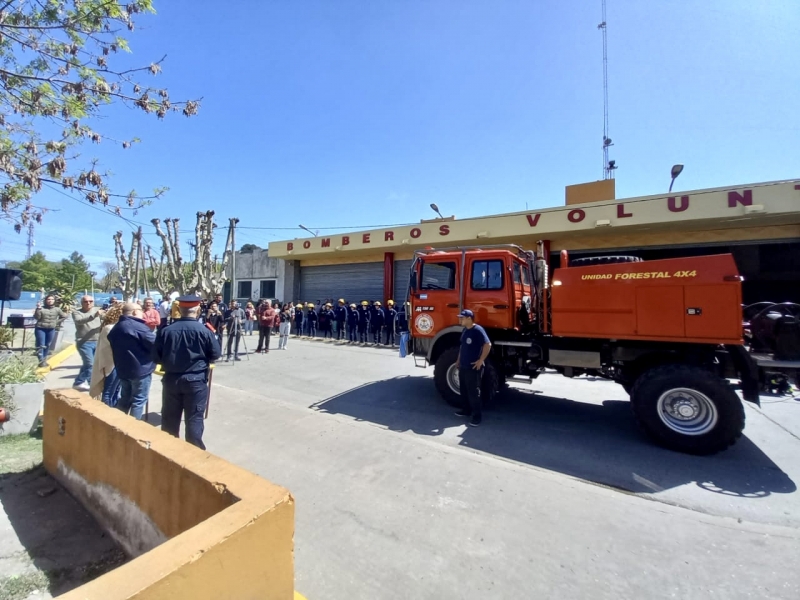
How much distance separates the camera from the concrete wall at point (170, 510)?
60.5 inches

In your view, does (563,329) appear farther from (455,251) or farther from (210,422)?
(210,422)

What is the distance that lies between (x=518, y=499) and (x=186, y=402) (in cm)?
340

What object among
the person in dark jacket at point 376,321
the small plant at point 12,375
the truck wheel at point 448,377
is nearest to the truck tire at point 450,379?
the truck wheel at point 448,377

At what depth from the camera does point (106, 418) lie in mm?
3178

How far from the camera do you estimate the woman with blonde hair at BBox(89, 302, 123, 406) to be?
4.91 m

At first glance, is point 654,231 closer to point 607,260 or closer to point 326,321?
point 607,260

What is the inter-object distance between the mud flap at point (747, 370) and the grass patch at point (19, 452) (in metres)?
8.14

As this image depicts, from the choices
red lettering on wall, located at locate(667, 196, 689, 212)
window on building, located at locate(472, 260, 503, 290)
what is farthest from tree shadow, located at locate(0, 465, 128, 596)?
red lettering on wall, located at locate(667, 196, 689, 212)

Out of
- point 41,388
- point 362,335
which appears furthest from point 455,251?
point 362,335

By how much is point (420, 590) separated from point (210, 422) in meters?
4.29

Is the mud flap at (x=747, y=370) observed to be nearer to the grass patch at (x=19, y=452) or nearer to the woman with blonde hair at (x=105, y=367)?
the woman with blonde hair at (x=105, y=367)

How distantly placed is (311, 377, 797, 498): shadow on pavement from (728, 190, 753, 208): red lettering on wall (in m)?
8.82

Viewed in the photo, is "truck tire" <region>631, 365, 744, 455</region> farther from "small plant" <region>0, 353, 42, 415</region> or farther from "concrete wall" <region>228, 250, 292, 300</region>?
"concrete wall" <region>228, 250, 292, 300</region>

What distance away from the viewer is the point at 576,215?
43.5 ft
